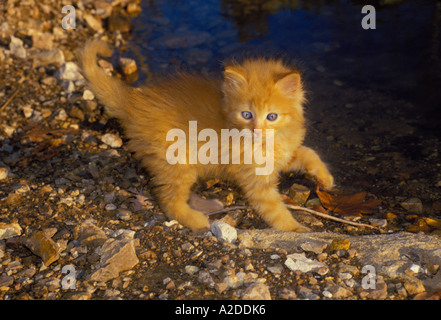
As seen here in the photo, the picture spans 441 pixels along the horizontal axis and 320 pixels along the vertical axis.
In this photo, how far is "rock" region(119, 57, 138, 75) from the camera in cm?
400

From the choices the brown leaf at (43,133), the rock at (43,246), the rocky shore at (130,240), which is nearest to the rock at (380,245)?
the rocky shore at (130,240)

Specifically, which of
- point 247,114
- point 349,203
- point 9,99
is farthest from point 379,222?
point 9,99

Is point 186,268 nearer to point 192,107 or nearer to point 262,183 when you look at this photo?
point 262,183

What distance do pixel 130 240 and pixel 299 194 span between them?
3.75 feet

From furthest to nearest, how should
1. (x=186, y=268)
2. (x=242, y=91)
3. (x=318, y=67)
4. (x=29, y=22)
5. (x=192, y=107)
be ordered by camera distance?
(x=29, y=22) → (x=318, y=67) → (x=192, y=107) → (x=242, y=91) → (x=186, y=268)

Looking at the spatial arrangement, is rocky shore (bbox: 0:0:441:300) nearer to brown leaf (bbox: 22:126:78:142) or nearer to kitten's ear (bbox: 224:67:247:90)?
brown leaf (bbox: 22:126:78:142)

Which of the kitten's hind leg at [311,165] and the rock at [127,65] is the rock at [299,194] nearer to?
the kitten's hind leg at [311,165]

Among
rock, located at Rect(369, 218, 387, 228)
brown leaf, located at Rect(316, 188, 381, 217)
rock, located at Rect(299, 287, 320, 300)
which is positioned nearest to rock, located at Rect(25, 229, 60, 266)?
rock, located at Rect(299, 287, 320, 300)

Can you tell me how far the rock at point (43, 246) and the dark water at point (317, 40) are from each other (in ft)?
6.96

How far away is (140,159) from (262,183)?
0.82m

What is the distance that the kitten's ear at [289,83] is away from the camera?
227cm

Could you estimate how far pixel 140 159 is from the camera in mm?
2807

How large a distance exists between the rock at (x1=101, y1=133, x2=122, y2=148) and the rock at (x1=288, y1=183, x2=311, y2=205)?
125cm

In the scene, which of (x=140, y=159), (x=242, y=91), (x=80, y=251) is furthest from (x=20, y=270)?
(x=242, y=91)
